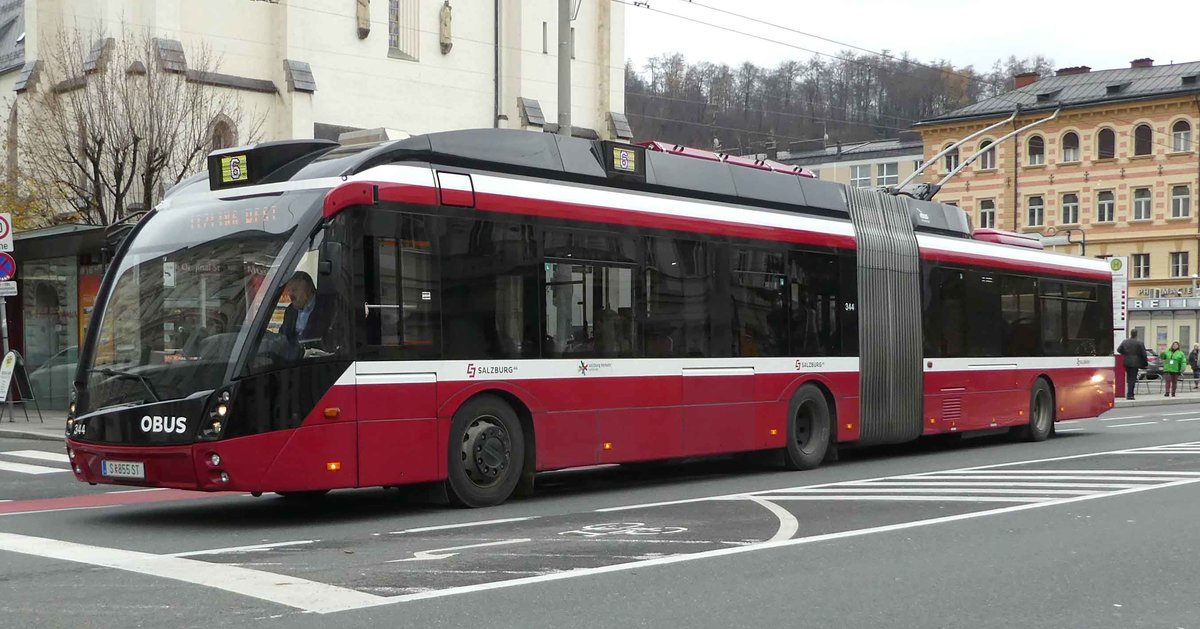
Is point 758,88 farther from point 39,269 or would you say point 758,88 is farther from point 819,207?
point 819,207

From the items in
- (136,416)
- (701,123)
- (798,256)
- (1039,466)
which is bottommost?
(1039,466)

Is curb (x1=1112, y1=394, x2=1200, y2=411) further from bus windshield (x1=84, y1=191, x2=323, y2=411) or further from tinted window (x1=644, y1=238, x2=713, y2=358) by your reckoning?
bus windshield (x1=84, y1=191, x2=323, y2=411)

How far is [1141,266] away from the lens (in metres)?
70.6

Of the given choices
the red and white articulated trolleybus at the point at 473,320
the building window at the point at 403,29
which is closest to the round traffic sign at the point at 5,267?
the red and white articulated trolleybus at the point at 473,320

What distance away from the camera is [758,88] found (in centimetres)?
5609

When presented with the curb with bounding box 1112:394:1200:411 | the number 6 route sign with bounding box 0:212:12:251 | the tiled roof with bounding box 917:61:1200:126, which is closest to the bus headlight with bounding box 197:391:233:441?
the number 6 route sign with bounding box 0:212:12:251

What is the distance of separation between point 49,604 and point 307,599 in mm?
1297

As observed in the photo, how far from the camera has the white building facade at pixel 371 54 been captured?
4528 cm

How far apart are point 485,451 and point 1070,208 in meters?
66.4

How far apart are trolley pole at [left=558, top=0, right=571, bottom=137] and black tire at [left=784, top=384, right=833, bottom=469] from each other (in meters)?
5.71

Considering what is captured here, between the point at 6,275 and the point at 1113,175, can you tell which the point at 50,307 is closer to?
the point at 6,275

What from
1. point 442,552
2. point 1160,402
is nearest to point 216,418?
point 442,552

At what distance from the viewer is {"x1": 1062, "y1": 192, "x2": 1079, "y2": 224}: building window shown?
7281 cm

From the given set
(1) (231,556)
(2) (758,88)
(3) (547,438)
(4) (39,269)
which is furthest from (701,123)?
(1) (231,556)
